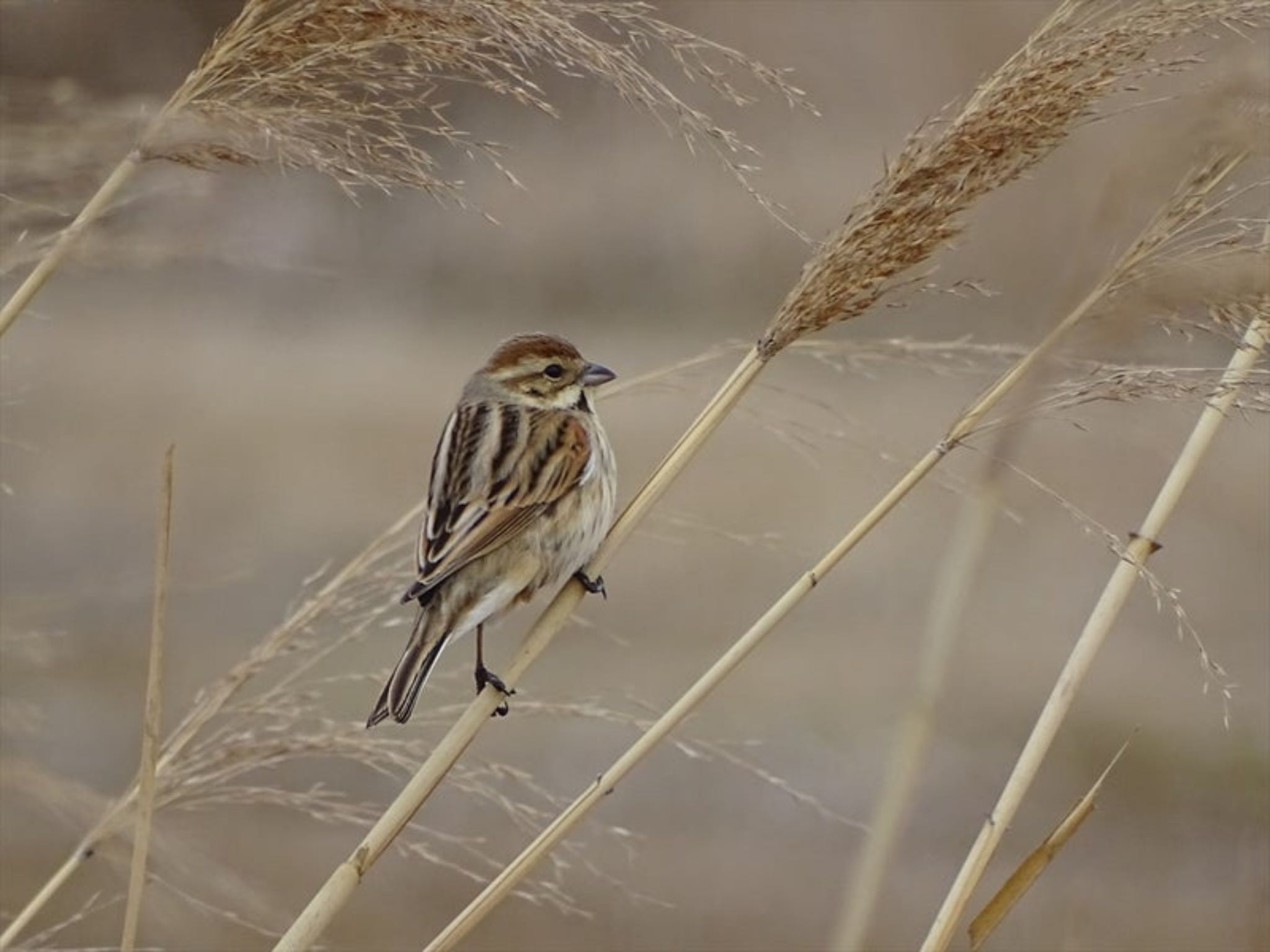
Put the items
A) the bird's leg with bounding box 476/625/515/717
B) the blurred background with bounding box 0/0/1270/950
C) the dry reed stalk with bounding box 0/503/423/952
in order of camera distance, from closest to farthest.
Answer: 1. the bird's leg with bounding box 476/625/515/717
2. the dry reed stalk with bounding box 0/503/423/952
3. the blurred background with bounding box 0/0/1270/950

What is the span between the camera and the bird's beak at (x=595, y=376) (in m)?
4.06

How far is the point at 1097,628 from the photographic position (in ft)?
9.65

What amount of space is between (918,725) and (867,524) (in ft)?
0.88

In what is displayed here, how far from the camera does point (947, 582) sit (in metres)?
2.86

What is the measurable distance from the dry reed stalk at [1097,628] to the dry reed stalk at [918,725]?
0.09 meters

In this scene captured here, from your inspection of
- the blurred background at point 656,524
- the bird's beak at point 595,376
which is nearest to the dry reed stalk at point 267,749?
the bird's beak at point 595,376

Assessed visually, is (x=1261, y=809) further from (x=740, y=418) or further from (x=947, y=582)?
(x=947, y=582)

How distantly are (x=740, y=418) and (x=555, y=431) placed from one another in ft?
25.7

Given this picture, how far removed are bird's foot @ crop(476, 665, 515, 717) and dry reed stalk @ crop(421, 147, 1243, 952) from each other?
210 millimetres

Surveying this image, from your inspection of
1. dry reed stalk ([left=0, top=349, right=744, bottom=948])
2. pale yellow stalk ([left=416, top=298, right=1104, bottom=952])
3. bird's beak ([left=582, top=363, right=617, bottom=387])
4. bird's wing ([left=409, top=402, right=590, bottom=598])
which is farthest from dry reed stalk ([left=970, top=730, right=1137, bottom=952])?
bird's beak ([left=582, top=363, right=617, bottom=387])

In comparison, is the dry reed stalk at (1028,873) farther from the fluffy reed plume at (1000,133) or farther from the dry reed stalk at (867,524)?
the fluffy reed plume at (1000,133)

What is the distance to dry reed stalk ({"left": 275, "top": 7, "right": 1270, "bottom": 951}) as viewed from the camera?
276cm

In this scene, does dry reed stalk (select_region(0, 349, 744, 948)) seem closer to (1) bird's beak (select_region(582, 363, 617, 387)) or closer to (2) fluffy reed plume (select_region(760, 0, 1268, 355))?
(2) fluffy reed plume (select_region(760, 0, 1268, 355))

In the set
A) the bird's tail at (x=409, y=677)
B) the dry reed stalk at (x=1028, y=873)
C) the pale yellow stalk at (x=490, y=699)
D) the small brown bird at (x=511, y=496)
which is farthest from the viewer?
the small brown bird at (x=511, y=496)
